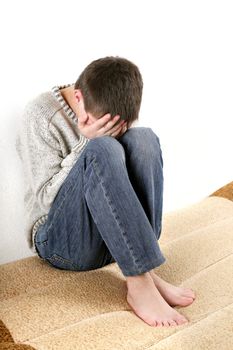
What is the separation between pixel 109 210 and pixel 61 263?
0.30 m

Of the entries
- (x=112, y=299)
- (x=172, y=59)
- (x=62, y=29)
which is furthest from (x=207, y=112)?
(x=112, y=299)

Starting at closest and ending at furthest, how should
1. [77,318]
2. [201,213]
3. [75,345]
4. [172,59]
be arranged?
[75,345]
[77,318]
[201,213]
[172,59]

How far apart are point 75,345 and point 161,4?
128 centimetres

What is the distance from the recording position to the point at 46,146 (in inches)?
57.9

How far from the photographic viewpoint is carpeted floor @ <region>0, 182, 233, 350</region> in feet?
3.72

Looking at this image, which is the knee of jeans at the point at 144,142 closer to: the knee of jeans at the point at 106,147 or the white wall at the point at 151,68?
the knee of jeans at the point at 106,147

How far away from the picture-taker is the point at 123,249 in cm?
124

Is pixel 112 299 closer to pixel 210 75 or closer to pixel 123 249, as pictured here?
pixel 123 249

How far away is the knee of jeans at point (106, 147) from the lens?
1.25 m

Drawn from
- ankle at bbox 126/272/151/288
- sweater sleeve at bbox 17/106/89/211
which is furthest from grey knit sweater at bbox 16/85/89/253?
ankle at bbox 126/272/151/288

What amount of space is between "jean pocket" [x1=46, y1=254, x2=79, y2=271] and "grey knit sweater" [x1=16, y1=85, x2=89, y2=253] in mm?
70

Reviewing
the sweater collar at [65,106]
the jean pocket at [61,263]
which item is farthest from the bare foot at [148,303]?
the sweater collar at [65,106]

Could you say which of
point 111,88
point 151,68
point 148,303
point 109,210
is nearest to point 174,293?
point 148,303

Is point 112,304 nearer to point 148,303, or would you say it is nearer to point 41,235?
point 148,303
